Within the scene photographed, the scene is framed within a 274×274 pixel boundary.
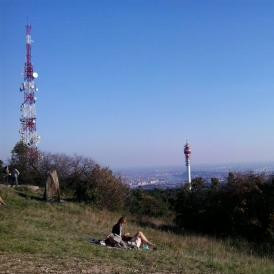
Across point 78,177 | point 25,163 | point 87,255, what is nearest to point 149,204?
point 78,177

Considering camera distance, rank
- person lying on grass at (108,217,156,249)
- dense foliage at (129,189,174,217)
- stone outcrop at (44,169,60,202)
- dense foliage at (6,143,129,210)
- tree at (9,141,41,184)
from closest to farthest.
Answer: person lying on grass at (108,217,156,249) → stone outcrop at (44,169,60,202) → dense foliage at (6,143,129,210) → dense foliage at (129,189,174,217) → tree at (9,141,41,184)

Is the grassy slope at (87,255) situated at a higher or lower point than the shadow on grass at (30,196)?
lower

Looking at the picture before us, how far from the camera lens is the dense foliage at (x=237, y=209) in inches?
1095

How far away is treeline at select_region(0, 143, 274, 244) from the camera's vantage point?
92.7ft

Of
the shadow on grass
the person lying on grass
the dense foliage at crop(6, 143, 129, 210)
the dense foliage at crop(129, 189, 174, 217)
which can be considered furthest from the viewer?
the dense foliage at crop(129, 189, 174, 217)

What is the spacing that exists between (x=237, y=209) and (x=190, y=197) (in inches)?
193

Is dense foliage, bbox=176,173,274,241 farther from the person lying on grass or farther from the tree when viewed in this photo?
the tree

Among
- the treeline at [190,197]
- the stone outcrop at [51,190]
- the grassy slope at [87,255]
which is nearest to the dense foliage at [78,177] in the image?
the treeline at [190,197]

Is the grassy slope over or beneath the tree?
beneath

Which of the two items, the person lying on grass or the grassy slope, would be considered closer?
the grassy slope

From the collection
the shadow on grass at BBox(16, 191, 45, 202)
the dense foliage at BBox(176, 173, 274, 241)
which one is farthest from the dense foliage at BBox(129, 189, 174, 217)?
the shadow on grass at BBox(16, 191, 45, 202)

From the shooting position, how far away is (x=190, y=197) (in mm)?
33062

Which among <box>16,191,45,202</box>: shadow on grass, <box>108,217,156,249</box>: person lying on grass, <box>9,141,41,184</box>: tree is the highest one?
<box>9,141,41,184</box>: tree

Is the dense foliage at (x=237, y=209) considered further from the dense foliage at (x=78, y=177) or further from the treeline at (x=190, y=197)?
the dense foliage at (x=78, y=177)
